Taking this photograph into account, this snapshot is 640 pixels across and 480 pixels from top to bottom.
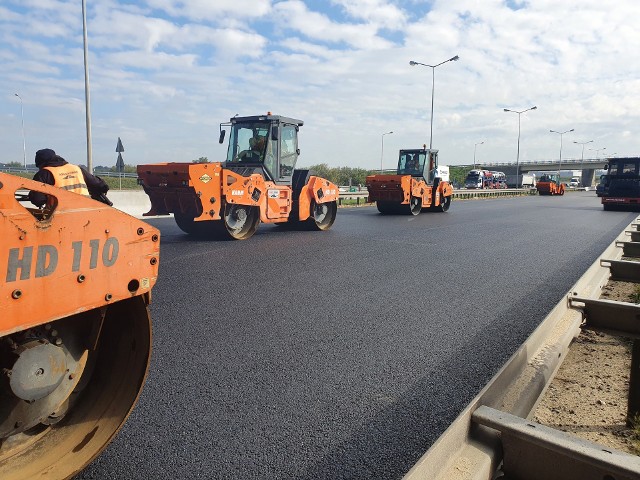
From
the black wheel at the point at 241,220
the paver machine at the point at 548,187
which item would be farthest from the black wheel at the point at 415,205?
the paver machine at the point at 548,187

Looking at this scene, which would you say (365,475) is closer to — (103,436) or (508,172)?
(103,436)

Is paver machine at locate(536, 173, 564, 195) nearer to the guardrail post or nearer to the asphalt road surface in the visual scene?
the asphalt road surface

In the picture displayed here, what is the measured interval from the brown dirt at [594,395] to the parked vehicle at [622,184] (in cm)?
2131

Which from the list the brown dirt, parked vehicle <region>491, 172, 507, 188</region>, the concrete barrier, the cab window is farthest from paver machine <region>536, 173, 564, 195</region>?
the brown dirt

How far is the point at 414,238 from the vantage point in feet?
35.2

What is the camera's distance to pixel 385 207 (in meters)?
18.0

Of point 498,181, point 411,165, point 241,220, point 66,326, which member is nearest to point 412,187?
point 411,165

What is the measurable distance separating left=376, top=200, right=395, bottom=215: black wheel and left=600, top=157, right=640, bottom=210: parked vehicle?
11145 mm

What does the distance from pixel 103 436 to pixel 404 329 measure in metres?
2.77

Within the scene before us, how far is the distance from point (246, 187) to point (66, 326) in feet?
26.5

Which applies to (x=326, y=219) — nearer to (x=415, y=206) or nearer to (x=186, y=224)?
(x=186, y=224)

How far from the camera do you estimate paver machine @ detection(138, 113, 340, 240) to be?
9.23 m

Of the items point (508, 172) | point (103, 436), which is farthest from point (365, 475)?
point (508, 172)

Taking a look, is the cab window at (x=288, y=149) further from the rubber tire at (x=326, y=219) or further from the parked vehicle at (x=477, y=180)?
the parked vehicle at (x=477, y=180)
